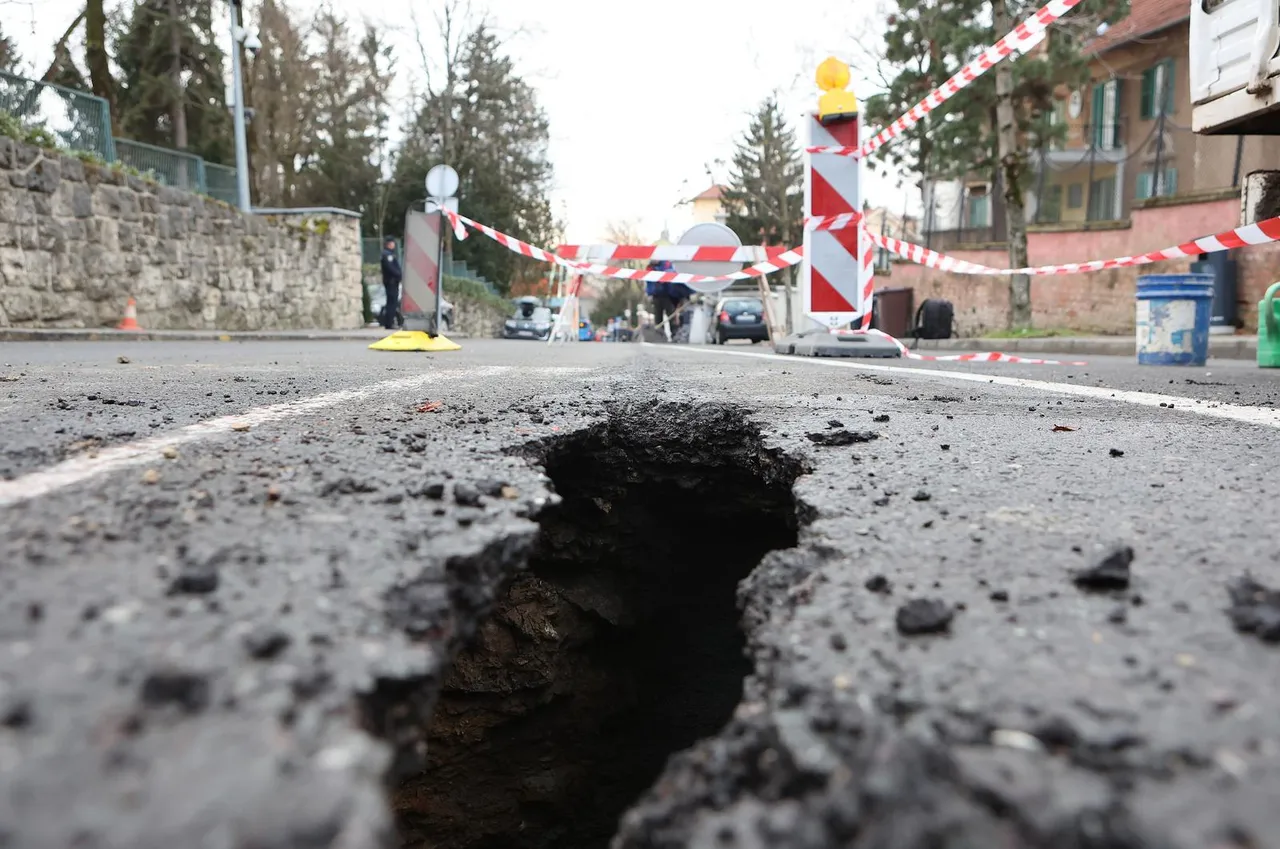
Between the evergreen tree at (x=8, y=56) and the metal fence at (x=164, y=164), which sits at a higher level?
the evergreen tree at (x=8, y=56)

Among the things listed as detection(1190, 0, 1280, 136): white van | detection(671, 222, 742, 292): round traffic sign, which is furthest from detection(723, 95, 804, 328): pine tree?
detection(1190, 0, 1280, 136): white van

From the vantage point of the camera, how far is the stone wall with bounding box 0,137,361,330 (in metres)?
10.6

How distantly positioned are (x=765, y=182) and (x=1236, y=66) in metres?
32.6

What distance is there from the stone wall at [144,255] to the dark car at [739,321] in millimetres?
8245

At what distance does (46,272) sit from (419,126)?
21968 mm

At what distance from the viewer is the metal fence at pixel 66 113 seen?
1086cm

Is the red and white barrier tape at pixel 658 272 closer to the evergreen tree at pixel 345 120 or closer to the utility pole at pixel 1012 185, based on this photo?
the utility pole at pixel 1012 185

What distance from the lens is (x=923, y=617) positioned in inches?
43.3

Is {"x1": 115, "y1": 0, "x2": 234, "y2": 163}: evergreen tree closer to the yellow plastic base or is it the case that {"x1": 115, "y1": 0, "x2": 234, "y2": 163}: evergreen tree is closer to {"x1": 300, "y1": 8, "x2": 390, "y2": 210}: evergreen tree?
{"x1": 300, "y1": 8, "x2": 390, "y2": 210}: evergreen tree

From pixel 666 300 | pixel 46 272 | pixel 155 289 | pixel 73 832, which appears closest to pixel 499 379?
pixel 73 832

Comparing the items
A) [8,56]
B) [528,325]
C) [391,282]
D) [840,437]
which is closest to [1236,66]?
[840,437]

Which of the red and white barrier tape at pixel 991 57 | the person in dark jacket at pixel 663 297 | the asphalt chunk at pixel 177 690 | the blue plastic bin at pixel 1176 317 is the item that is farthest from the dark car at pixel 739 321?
the asphalt chunk at pixel 177 690

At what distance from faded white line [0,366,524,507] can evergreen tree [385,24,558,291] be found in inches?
1106

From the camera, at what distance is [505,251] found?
113ft
